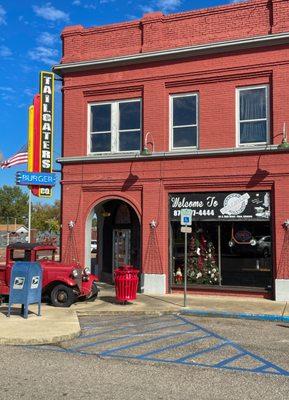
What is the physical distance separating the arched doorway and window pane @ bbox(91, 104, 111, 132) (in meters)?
2.98

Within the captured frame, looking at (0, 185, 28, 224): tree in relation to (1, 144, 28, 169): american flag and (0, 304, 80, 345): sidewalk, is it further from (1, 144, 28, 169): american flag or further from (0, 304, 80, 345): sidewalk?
(0, 304, 80, 345): sidewalk

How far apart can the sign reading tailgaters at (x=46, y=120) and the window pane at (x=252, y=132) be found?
6865 millimetres

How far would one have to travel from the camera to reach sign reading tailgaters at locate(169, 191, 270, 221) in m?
15.8

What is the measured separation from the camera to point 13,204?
116 meters

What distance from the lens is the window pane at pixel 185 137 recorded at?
1692 cm

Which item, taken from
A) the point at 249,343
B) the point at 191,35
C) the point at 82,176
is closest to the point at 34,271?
the point at 249,343

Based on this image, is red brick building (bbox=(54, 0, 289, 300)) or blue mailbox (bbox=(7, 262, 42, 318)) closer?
blue mailbox (bbox=(7, 262, 42, 318))

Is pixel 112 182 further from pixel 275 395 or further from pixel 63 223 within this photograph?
pixel 275 395

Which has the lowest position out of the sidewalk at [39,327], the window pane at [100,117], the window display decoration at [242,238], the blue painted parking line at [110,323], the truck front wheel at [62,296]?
the blue painted parking line at [110,323]

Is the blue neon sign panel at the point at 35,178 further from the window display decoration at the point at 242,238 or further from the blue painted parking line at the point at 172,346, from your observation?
the blue painted parking line at the point at 172,346

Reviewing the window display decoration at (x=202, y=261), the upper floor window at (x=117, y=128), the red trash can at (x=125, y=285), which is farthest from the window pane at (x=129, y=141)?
the red trash can at (x=125, y=285)

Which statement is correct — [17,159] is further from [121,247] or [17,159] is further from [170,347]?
[170,347]

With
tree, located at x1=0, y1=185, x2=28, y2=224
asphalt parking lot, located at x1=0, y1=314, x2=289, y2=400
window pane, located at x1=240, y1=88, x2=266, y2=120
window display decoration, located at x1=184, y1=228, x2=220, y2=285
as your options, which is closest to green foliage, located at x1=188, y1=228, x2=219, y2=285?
window display decoration, located at x1=184, y1=228, x2=220, y2=285

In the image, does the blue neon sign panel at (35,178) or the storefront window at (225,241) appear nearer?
the storefront window at (225,241)
